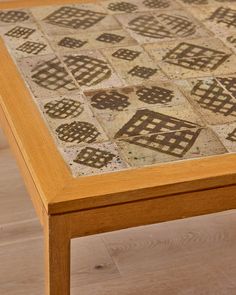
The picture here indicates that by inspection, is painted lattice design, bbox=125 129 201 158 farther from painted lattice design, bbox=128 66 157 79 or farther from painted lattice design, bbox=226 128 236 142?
painted lattice design, bbox=128 66 157 79

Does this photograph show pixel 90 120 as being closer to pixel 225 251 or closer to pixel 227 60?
pixel 227 60

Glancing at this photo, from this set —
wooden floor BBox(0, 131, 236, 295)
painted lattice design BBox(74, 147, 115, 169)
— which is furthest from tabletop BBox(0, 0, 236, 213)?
wooden floor BBox(0, 131, 236, 295)

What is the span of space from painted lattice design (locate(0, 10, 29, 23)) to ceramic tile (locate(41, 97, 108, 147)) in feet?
1.33

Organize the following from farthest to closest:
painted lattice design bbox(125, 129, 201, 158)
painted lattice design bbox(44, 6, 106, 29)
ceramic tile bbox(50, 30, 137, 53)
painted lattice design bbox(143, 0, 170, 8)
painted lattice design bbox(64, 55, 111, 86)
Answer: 1. painted lattice design bbox(143, 0, 170, 8)
2. painted lattice design bbox(44, 6, 106, 29)
3. ceramic tile bbox(50, 30, 137, 53)
4. painted lattice design bbox(64, 55, 111, 86)
5. painted lattice design bbox(125, 129, 201, 158)

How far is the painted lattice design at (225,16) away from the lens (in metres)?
1.70

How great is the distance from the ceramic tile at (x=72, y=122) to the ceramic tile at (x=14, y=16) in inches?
15.5

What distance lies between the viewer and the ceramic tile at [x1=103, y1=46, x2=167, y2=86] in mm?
1446

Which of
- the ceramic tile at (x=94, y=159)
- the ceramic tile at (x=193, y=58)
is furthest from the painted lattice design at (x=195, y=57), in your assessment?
the ceramic tile at (x=94, y=159)

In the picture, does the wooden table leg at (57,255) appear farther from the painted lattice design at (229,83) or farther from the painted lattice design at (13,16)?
the painted lattice design at (13,16)

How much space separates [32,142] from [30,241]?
0.61 metres

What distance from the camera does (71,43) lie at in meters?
1.58

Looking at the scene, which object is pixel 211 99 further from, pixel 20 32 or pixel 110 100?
pixel 20 32

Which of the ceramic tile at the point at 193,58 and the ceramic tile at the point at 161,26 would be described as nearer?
the ceramic tile at the point at 193,58

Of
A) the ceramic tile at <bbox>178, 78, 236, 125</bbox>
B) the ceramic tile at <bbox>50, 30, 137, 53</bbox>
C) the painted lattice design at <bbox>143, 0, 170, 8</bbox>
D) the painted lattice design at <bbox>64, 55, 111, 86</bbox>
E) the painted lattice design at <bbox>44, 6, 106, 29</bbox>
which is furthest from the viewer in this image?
the painted lattice design at <bbox>143, 0, 170, 8</bbox>
